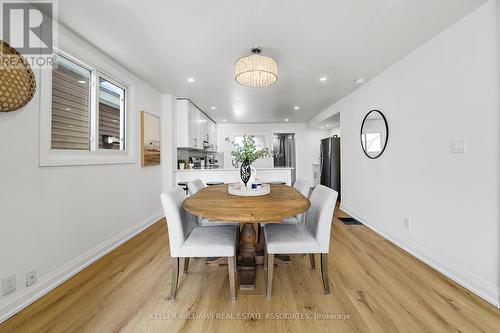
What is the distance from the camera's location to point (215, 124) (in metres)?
6.70

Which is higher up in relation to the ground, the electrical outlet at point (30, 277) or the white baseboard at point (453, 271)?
the electrical outlet at point (30, 277)

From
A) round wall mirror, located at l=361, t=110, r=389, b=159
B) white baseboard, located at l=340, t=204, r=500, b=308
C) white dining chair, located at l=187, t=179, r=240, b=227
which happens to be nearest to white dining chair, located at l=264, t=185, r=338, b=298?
white dining chair, located at l=187, t=179, r=240, b=227

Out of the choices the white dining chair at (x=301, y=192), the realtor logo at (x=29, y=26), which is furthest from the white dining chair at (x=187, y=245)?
the realtor logo at (x=29, y=26)

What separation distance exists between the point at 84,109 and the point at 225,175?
242 cm

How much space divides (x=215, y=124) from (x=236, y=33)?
15.9ft

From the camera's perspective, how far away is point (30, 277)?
61.3 inches

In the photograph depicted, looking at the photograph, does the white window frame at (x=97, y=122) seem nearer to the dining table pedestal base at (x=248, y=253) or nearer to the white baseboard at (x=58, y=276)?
the white baseboard at (x=58, y=276)

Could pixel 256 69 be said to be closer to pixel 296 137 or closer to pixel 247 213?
pixel 247 213

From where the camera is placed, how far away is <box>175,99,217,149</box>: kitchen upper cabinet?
13.3 feet

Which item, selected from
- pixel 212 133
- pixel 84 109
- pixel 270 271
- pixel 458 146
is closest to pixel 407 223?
pixel 458 146

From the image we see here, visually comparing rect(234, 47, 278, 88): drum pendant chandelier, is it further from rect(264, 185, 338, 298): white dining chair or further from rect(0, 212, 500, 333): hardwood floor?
rect(0, 212, 500, 333): hardwood floor

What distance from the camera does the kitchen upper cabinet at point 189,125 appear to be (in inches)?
160

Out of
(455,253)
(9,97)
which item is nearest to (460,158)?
(455,253)

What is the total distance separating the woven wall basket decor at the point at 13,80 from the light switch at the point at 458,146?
3.67 metres
